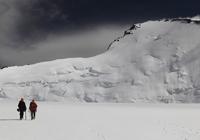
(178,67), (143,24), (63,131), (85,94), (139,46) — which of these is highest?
(143,24)

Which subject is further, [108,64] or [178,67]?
[108,64]

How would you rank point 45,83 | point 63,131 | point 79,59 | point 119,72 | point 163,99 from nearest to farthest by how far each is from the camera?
point 63,131
point 163,99
point 45,83
point 119,72
point 79,59

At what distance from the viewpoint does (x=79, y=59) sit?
497 feet

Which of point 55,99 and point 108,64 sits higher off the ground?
point 108,64

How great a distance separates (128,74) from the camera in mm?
137375

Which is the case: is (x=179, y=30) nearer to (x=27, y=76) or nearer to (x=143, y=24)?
(x=143, y=24)

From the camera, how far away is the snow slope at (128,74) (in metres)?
125

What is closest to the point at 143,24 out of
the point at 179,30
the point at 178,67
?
the point at 179,30

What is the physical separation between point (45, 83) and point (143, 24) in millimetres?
59851

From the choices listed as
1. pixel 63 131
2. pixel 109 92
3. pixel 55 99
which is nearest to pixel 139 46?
pixel 109 92

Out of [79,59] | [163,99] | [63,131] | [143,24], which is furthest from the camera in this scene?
[143,24]

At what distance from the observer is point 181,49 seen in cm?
14625

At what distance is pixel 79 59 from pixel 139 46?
78.4 ft

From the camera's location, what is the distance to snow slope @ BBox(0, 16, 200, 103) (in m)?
125
